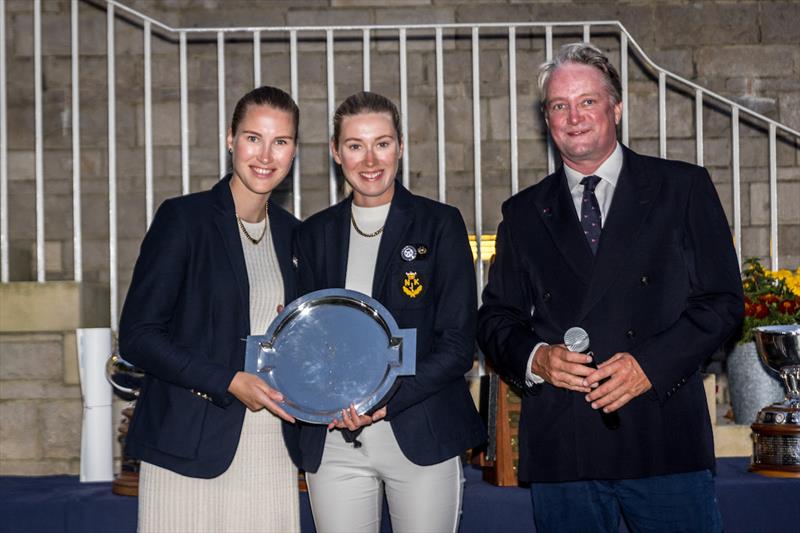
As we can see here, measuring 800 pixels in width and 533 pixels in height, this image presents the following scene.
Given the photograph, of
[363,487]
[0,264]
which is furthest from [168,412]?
[0,264]

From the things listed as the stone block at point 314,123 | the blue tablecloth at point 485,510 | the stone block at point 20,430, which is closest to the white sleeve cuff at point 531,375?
the blue tablecloth at point 485,510

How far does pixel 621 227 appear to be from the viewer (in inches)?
90.1

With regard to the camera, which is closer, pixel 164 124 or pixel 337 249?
pixel 337 249

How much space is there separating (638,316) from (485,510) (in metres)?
1.17

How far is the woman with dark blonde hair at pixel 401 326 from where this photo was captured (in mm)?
2250

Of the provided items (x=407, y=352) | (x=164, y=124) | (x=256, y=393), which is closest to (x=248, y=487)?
(x=256, y=393)

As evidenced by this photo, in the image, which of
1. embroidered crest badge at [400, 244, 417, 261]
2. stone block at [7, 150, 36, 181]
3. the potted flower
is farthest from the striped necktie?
stone block at [7, 150, 36, 181]

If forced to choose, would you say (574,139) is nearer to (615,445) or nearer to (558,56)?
(558,56)

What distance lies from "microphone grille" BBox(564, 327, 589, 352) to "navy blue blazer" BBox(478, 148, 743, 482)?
0.13 meters

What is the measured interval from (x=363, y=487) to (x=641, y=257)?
0.79 meters

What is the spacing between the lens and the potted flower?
3.84m

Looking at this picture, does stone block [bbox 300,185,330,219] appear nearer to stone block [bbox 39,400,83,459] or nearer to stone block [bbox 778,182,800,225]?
stone block [bbox 39,400,83,459]

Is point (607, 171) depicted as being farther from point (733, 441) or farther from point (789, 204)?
point (789, 204)

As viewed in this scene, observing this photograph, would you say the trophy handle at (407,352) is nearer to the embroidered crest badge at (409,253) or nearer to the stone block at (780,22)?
the embroidered crest badge at (409,253)
